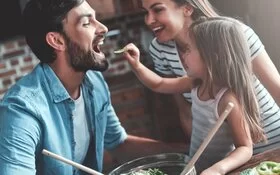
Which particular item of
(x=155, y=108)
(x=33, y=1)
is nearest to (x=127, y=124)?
(x=155, y=108)

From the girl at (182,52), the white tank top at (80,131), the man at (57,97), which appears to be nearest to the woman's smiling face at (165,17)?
the girl at (182,52)

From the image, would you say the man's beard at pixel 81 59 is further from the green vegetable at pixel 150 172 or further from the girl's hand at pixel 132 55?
the green vegetable at pixel 150 172

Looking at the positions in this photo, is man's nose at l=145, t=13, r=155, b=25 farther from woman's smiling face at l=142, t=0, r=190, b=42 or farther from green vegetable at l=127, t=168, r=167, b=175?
green vegetable at l=127, t=168, r=167, b=175

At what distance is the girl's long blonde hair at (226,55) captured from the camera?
98cm

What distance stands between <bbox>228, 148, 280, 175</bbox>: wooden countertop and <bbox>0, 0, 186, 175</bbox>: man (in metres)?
0.22

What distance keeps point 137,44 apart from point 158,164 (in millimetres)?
287

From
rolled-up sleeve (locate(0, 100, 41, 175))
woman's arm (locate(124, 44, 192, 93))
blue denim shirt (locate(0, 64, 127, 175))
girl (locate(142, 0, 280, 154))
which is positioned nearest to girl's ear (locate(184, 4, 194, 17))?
girl (locate(142, 0, 280, 154))

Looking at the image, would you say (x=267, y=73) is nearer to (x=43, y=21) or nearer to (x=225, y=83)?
(x=225, y=83)

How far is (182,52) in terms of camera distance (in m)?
1.02

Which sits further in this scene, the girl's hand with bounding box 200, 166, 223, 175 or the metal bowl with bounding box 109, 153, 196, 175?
the metal bowl with bounding box 109, 153, 196, 175

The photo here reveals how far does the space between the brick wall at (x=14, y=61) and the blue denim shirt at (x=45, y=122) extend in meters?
0.03

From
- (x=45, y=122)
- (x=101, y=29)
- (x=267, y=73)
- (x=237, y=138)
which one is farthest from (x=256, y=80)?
(x=45, y=122)

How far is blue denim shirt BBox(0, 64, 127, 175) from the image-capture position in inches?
38.1

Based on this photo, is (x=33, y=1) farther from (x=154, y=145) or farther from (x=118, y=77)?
(x=154, y=145)
